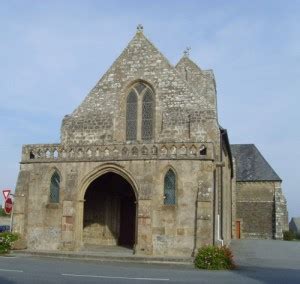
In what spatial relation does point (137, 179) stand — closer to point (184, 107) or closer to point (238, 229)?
point (184, 107)

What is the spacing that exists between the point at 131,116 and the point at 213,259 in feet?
31.1

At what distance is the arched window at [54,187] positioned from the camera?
62.0ft

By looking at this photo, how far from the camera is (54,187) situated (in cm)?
1898

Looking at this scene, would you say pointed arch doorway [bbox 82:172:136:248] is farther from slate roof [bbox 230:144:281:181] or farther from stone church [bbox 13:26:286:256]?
slate roof [bbox 230:144:281:181]

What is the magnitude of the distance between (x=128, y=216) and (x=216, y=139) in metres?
5.82

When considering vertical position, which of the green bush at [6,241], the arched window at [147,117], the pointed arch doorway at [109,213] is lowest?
the green bush at [6,241]

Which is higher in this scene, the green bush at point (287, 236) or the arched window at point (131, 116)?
the arched window at point (131, 116)

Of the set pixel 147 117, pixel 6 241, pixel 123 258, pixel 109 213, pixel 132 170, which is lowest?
pixel 123 258

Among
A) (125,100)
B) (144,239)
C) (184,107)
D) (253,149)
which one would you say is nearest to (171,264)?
(144,239)

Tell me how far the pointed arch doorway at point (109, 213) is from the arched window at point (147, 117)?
2395mm

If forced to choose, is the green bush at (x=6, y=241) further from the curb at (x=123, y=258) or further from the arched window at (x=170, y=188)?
the arched window at (x=170, y=188)

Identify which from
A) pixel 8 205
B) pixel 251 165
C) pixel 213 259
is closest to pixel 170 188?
pixel 213 259

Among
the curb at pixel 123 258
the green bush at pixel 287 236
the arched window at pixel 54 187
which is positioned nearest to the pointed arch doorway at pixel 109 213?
the arched window at pixel 54 187

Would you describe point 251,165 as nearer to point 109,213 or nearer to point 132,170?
point 109,213
